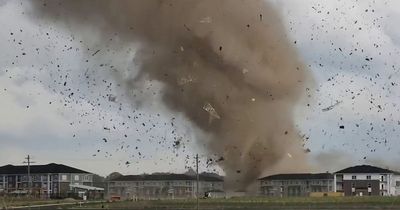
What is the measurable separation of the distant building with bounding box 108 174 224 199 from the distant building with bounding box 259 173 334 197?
10.6 m

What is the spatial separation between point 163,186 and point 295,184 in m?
27.6

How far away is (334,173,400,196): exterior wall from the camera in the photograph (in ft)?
493

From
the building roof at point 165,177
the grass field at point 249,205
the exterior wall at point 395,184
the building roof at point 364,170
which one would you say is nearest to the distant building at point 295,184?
the building roof at point 364,170

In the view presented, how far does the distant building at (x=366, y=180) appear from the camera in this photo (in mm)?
150750

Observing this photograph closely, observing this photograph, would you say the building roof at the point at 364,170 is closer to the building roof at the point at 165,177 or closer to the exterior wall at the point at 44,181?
the building roof at the point at 165,177

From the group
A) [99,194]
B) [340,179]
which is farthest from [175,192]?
[340,179]

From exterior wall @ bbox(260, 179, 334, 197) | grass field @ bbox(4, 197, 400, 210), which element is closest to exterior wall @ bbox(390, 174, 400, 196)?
exterior wall @ bbox(260, 179, 334, 197)

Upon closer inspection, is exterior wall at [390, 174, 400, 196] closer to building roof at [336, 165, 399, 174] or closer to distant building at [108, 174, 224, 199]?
building roof at [336, 165, 399, 174]

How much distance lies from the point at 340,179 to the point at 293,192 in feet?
45.0

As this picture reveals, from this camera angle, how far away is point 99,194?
14500 centimetres

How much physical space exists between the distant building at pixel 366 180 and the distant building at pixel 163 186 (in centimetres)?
3209

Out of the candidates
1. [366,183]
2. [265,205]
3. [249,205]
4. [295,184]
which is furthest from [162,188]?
[265,205]

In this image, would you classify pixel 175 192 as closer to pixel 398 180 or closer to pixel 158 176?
pixel 158 176

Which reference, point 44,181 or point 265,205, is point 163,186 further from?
point 265,205
